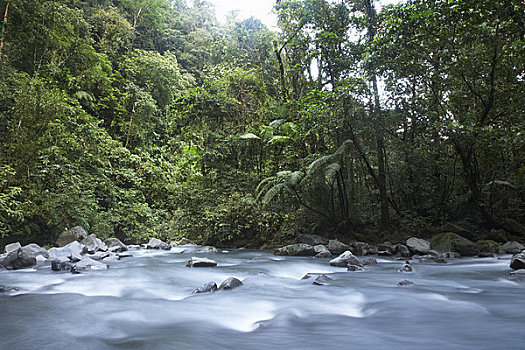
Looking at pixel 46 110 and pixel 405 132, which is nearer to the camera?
pixel 46 110

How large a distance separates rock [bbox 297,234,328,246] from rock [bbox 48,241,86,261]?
5534 millimetres

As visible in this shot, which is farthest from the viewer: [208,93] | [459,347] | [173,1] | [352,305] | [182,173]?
[173,1]

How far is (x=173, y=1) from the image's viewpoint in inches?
1234

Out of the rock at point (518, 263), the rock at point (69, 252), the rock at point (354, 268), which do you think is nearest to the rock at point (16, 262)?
the rock at point (69, 252)

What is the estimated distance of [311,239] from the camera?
345 inches

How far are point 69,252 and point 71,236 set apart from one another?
2345 mm

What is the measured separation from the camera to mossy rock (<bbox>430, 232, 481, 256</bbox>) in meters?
6.62

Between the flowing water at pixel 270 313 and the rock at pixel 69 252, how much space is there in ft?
5.75

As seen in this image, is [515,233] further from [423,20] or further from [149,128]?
[149,128]

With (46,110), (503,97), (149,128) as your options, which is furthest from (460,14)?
(149,128)

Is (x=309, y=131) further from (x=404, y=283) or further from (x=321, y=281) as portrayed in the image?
(x=404, y=283)

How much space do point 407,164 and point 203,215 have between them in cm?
656

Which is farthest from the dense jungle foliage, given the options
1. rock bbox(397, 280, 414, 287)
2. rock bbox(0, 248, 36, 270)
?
rock bbox(397, 280, 414, 287)

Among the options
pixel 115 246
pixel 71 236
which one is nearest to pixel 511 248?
pixel 115 246
